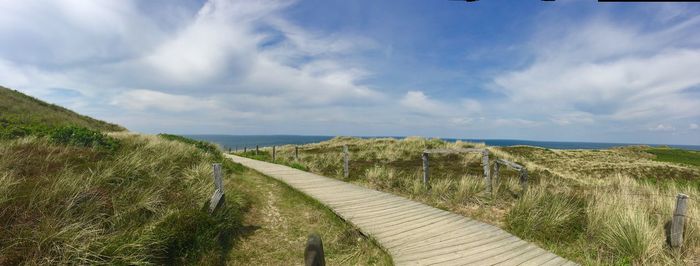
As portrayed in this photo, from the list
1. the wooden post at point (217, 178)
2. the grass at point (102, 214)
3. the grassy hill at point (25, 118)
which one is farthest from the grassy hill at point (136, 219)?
the grassy hill at point (25, 118)

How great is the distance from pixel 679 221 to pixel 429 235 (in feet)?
14.3

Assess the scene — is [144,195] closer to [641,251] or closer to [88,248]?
[88,248]

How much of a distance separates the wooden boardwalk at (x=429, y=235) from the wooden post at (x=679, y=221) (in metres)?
2.15

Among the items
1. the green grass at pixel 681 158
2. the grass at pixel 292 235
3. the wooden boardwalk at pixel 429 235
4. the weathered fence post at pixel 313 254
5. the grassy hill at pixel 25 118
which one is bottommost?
the grass at pixel 292 235

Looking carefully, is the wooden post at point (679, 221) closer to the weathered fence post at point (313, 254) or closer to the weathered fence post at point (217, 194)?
the weathered fence post at point (313, 254)

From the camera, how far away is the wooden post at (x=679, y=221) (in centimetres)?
543

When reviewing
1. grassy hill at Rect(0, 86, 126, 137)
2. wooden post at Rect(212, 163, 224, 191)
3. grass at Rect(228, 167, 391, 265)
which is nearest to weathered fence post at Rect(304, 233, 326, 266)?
grass at Rect(228, 167, 391, 265)

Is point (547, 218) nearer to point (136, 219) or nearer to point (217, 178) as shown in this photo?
point (217, 178)

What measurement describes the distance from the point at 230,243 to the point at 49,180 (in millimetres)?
3626

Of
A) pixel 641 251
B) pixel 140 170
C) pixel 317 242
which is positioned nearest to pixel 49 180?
pixel 140 170

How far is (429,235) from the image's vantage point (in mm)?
6469

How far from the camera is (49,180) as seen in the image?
5.93 m

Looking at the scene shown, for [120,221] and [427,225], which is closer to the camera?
[120,221]

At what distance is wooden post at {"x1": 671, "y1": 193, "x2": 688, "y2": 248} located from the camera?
543 cm
